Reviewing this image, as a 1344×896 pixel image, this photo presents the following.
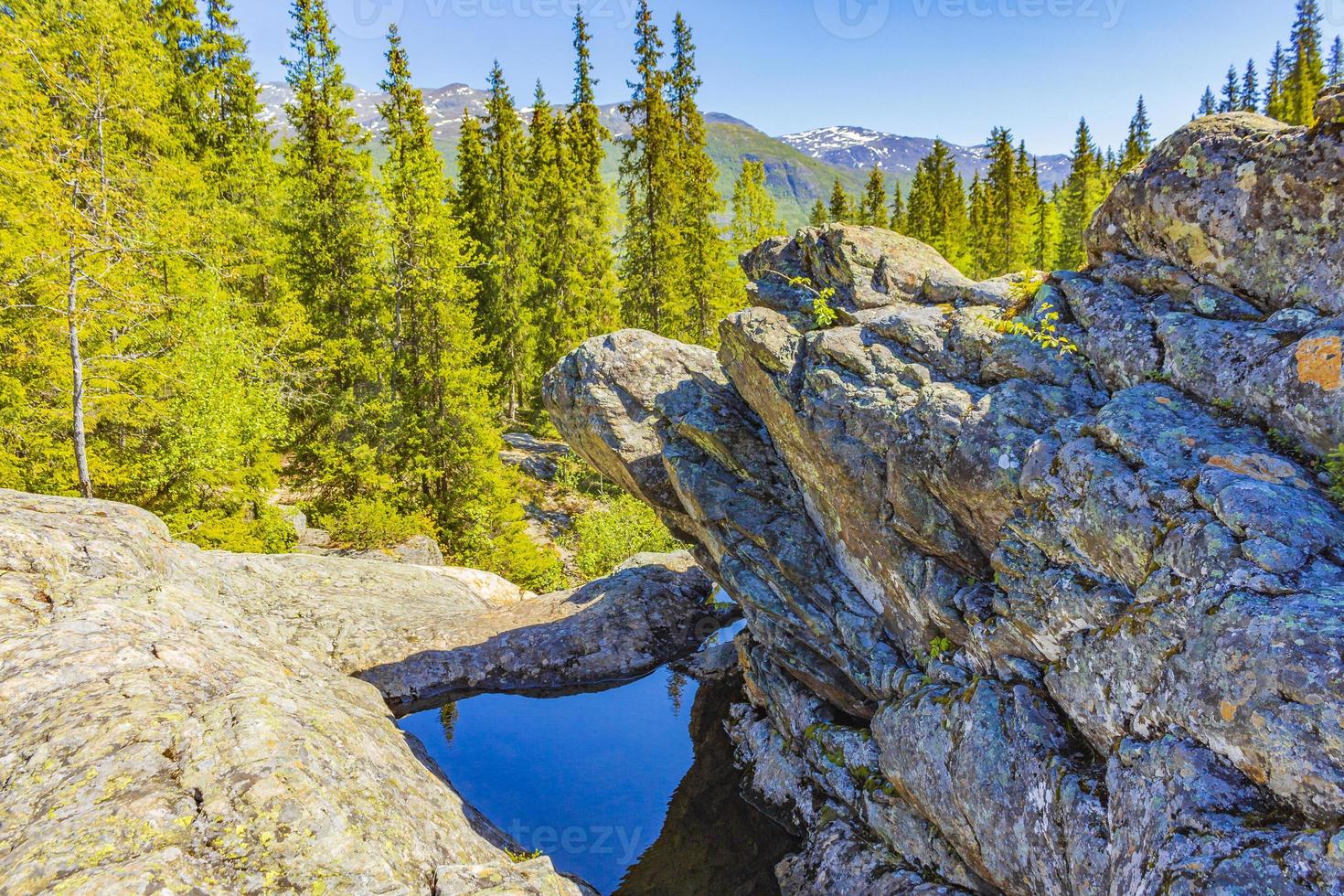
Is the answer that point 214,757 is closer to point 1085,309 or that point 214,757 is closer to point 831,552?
point 831,552

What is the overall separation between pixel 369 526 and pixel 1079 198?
218 ft

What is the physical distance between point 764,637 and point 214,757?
10073mm

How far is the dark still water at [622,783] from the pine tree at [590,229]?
22.7 metres

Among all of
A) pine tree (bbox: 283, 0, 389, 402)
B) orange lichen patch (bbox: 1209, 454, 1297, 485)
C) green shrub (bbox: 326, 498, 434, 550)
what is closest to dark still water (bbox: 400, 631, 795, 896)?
green shrub (bbox: 326, 498, 434, 550)

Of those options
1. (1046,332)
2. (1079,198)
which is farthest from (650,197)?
(1079,198)

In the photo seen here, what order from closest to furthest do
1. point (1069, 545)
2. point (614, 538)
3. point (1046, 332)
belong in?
1. point (1069, 545)
2. point (1046, 332)
3. point (614, 538)

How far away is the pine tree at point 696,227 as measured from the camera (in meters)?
35.9

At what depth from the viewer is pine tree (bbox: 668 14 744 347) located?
35906 mm

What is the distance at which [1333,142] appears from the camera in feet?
25.3

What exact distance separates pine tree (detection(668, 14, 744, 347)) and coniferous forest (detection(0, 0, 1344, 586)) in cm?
15

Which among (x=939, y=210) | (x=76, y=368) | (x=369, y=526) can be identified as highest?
(x=939, y=210)

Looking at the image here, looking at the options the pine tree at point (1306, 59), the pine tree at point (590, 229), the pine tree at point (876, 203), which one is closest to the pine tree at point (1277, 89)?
the pine tree at point (1306, 59)

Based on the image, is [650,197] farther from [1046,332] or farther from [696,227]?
[1046,332]

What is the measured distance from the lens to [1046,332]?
1023 centimetres
